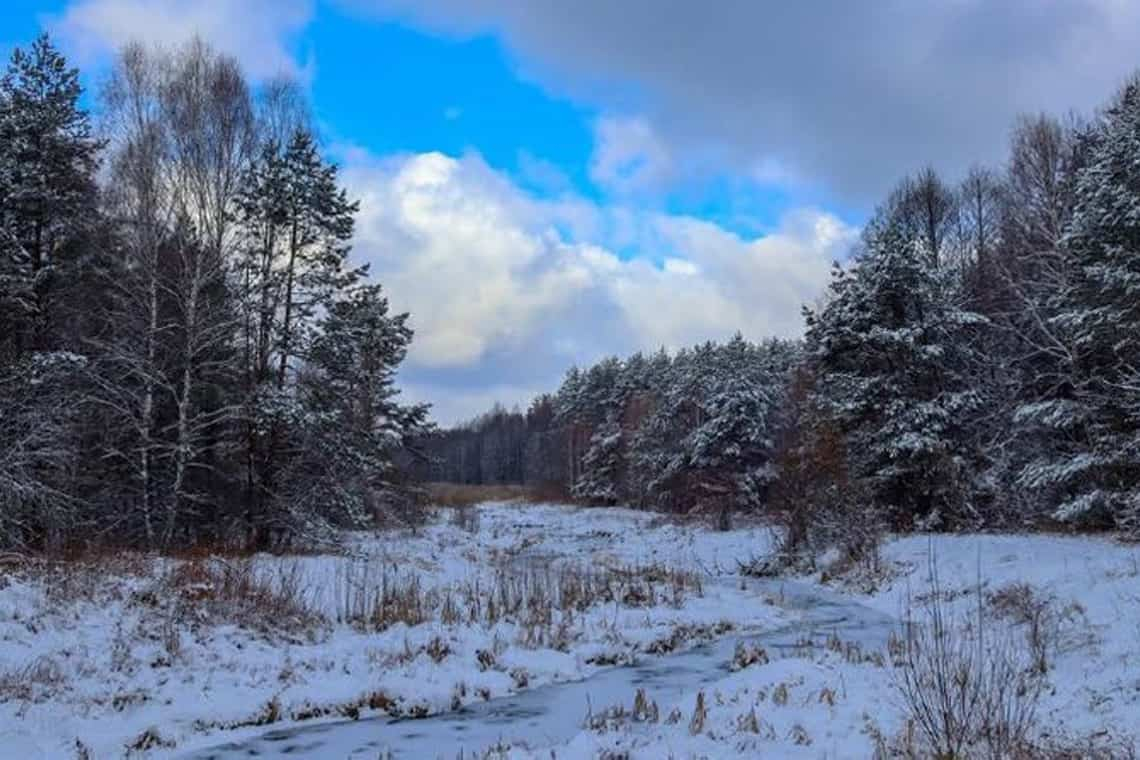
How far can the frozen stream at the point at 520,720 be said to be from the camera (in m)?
7.44

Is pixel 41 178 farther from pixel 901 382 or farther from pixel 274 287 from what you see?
pixel 901 382

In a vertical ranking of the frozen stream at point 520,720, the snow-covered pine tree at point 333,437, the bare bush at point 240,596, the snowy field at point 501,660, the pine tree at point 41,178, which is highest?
the pine tree at point 41,178

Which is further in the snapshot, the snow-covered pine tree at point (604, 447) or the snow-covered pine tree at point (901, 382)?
the snow-covered pine tree at point (604, 447)

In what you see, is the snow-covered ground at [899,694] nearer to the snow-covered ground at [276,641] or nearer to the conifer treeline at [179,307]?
the snow-covered ground at [276,641]

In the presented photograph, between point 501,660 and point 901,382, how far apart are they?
17.3 metres

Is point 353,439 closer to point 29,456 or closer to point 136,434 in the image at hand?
point 136,434

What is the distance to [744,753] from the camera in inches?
257

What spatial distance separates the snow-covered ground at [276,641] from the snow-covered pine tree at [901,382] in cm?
863

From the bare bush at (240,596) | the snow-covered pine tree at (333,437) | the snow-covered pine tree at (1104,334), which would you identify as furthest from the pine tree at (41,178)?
the snow-covered pine tree at (1104,334)

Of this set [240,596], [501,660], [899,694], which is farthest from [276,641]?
[899,694]

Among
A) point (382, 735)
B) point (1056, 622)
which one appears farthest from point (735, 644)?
point (382, 735)

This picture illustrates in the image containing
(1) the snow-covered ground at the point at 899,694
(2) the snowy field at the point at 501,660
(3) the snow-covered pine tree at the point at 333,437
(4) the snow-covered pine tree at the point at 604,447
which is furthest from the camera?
(4) the snow-covered pine tree at the point at 604,447

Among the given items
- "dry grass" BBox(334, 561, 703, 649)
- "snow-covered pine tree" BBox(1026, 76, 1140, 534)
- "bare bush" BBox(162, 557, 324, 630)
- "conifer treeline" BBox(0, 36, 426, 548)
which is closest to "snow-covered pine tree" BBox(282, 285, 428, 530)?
"conifer treeline" BBox(0, 36, 426, 548)

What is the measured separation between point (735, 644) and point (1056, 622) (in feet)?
14.0
